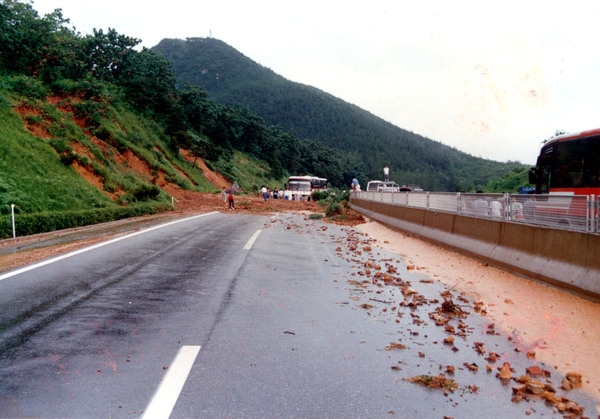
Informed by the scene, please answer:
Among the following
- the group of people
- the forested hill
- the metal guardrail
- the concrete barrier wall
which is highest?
the forested hill

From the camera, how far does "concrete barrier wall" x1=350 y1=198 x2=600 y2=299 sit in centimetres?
791

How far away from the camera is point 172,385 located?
14.5 feet

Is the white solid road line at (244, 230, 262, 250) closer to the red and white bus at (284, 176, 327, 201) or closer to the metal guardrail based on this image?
the metal guardrail

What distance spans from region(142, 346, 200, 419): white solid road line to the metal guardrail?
600 centimetres

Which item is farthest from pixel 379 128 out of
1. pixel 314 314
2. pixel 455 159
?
pixel 314 314

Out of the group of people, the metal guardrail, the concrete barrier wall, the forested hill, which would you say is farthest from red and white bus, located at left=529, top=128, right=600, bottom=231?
the forested hill

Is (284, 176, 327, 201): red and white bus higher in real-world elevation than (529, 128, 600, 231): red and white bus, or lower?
lower

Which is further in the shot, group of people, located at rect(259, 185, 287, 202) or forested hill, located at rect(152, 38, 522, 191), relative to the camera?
forested hill, located at rect(152, 38, 522, 191)

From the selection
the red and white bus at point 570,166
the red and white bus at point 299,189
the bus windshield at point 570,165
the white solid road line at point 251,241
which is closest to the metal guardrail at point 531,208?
the red and white bus at point 570,166

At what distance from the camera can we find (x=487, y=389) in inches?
181

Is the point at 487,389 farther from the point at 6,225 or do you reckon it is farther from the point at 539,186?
the point at 6,225

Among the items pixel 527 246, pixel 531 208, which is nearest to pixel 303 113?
pixel 531 208

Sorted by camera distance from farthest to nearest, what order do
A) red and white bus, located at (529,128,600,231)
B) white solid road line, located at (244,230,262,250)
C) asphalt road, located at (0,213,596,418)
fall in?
1. red and white bus, located at (529,128,600,231)
2. white solid road line, located at (244,230,262,250)
3. asphalt road, located at (0,213,596,418)

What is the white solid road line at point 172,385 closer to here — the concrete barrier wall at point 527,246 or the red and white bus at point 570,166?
the concrete barrier wall at point 527,246
